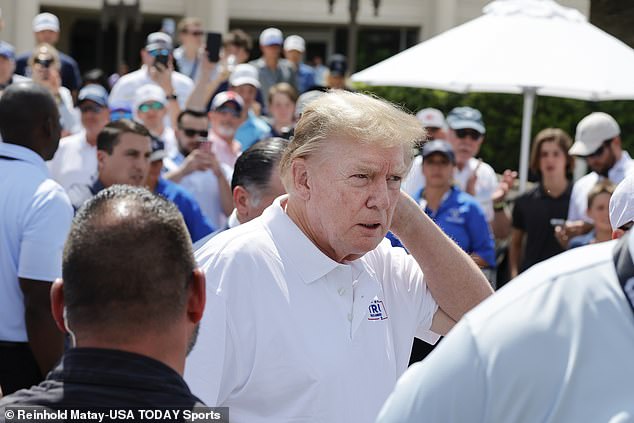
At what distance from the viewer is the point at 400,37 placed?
2970 cm

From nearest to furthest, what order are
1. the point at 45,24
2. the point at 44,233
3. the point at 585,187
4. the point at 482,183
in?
the point at 44,233, the point at 585,187, the point at 482,183, the point at 45,24

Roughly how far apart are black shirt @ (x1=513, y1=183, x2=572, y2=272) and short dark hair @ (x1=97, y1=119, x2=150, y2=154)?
344 centimetres

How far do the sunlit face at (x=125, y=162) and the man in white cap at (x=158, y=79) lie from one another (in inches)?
119

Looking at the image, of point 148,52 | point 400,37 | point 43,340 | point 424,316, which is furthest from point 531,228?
point 400,37

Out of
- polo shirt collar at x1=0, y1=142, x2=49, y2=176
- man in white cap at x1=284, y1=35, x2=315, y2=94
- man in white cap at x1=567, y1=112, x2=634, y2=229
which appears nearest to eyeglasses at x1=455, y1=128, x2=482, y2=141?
man in white cap at x1=567, y1=112, x2=634, y2=229

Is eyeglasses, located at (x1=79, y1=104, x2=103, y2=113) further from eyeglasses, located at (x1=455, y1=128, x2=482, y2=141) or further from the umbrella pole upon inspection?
the umbrella pole

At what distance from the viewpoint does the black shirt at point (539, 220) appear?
8.11 meters

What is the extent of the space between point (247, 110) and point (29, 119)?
495cm

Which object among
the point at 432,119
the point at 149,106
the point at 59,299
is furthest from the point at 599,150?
the point at 59,299

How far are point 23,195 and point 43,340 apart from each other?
64 cm

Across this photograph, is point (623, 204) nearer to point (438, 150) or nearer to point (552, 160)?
point (438, 150)

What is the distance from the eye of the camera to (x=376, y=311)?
3.00 m

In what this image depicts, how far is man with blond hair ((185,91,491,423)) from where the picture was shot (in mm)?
2789

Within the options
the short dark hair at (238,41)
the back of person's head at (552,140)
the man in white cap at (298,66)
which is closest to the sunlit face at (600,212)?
the back of person's head at (552,140)
